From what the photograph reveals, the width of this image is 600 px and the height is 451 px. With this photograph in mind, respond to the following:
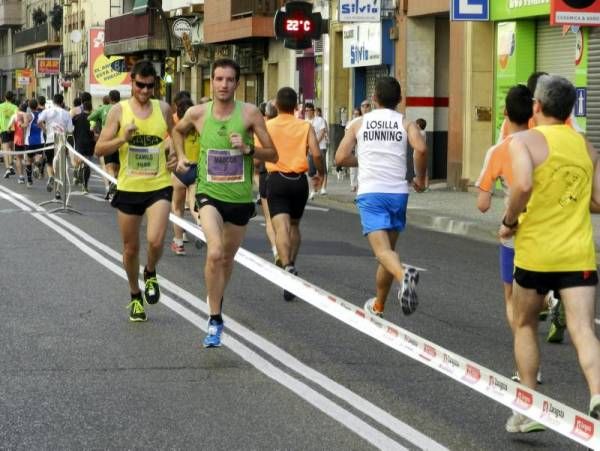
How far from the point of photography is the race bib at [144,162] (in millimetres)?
11102

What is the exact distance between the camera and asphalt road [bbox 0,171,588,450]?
24.1 ft

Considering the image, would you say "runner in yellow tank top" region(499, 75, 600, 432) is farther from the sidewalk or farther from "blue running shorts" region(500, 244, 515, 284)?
the sidewalk

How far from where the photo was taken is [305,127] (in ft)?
43.9

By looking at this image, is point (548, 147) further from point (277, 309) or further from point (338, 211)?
point (338, 211)

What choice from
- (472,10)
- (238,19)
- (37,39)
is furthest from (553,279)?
(37,39)

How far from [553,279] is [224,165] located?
3.23 meters

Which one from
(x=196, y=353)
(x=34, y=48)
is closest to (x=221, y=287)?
(x=196, y=353)

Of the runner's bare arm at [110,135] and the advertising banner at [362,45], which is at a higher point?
the advertising banner at [362,45]

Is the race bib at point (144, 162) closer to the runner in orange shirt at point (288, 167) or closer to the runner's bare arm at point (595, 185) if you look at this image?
the runner in orange shirt at point (288, 167)

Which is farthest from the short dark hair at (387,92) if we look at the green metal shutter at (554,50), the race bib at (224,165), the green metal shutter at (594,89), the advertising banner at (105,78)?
the advertising banner at (105,78)

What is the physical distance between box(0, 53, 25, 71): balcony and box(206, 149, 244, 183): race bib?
97049 millimetres

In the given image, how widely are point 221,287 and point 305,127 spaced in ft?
12.3

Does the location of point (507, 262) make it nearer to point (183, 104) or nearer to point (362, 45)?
point (183, 104)

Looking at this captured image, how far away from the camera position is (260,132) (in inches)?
396
